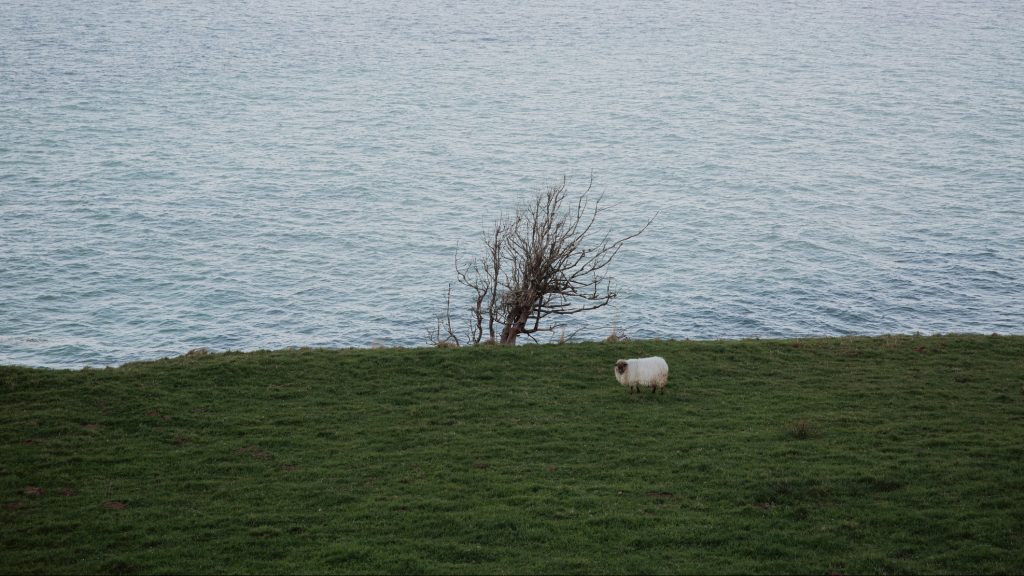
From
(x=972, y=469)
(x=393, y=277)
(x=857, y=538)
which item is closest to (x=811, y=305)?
(x=393, y=277)

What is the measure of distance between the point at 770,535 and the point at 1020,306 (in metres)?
48.9

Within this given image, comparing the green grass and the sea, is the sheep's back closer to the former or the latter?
the green grass

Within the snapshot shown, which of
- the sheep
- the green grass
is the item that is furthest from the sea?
the sheep

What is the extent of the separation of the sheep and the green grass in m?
Answer: 0.55

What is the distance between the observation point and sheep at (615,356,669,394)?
2889cm

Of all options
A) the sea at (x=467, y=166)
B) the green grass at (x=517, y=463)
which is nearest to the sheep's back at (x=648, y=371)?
the green grass at (x=517, y=463)

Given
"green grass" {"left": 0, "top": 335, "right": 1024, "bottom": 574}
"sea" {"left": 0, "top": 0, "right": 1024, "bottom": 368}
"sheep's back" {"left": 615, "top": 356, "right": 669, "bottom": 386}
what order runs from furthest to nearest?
1. "sea" {"left": 0, "top": 0, "right": 1024, "bottom": 368}
2. "sheep's back" {"left": 615, "top": 356, "right": 669, "bottom": 386}
3. "green grass" {"left": 0, "top": 335, "right": 1024, "bottom": 574}

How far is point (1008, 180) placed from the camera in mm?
86562

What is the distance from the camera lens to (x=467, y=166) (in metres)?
92.6

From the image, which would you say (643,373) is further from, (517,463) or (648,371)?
(517,463)

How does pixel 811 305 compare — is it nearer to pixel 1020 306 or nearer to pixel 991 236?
pixel 1020 306

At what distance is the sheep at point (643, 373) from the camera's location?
28891 mm

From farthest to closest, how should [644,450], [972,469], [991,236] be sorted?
1. [991,236]
2. [644,450]
3. [972,469]

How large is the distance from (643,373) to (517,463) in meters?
6.59
